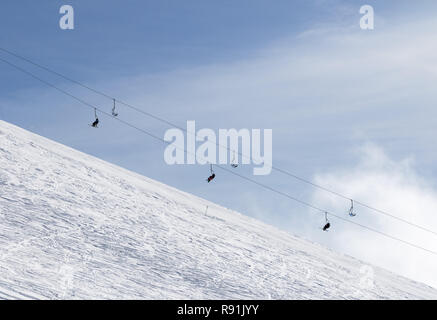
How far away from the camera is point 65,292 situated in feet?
32.2

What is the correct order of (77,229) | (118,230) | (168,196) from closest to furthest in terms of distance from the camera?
1. (77,229)
2. (118,230)
3. (168,196)

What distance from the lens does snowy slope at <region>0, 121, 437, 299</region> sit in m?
11.0

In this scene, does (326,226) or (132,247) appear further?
(326,226)

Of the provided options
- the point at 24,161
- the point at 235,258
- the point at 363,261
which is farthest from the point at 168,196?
the point at 363,261

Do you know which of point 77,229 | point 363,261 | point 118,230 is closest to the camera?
point 77,229

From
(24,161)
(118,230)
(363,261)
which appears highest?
(24,161)

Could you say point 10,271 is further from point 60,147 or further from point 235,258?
point 60,147

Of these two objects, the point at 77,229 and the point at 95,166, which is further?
the point at 95,166

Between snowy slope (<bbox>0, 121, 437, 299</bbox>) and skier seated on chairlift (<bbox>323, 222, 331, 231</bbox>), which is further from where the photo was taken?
skier seated on chairlift (<bbox>323, 222, 331, 231</bbox>)

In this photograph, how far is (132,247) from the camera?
13.7m

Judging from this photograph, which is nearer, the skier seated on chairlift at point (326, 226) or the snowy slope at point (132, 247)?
the snowy slope at point (132, 247)

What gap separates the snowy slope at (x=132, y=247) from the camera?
11008 mm
